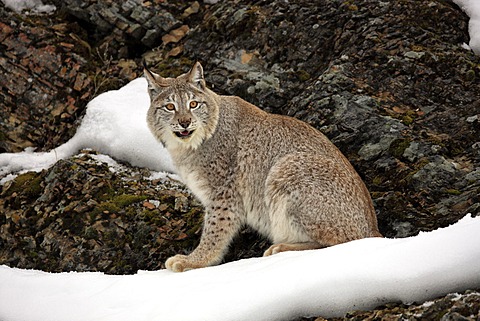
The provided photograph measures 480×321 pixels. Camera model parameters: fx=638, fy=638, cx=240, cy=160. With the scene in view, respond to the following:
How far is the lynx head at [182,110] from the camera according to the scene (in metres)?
6.55

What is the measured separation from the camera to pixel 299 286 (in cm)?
442

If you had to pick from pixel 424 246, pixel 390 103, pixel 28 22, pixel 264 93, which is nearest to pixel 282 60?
pixel 264 93

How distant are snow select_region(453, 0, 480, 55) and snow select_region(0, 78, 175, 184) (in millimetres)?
4133

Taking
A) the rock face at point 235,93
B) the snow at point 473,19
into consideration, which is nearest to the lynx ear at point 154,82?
the rock face at point 235,93

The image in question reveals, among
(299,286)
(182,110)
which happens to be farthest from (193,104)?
(299,286)

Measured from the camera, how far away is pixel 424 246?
4.38 meters

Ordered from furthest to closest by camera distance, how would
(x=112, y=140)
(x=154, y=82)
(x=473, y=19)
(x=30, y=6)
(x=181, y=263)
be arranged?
1. (x=30, y=6)
2. (x=473, y=19)
3. (x=112, y=140)
4. (x=154, y=82)
5. (x=181, y=263)

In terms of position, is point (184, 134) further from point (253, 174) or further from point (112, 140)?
point (112, 140)

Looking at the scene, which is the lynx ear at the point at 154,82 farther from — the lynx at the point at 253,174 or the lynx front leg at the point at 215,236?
the lynx front leg at the point at 215,236

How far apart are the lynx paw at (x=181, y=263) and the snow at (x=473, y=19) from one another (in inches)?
179

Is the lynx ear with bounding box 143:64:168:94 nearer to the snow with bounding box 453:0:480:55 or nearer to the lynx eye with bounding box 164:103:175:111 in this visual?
the lynx eye with bounding box 164:103:175:111

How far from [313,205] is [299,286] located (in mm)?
1642

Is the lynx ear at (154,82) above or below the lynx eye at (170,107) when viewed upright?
above

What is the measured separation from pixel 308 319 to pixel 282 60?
16.1 feet
